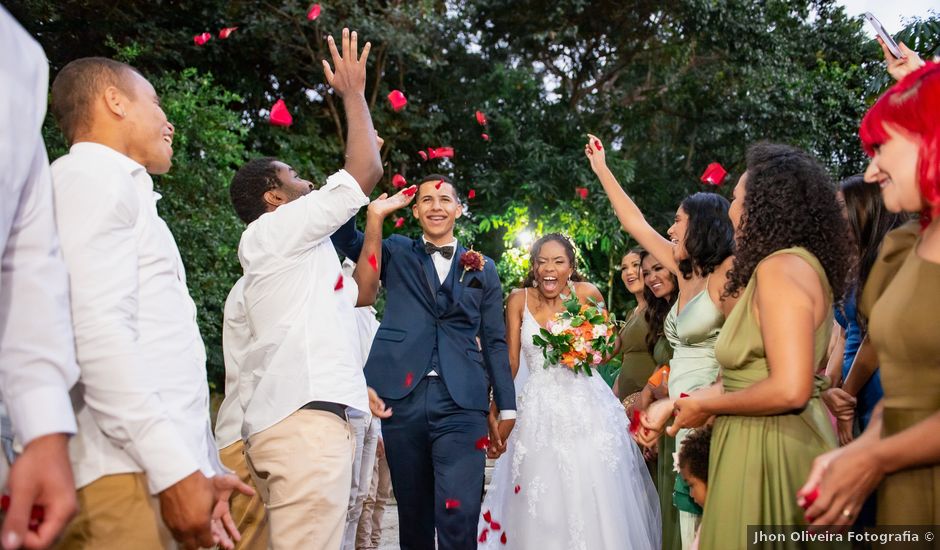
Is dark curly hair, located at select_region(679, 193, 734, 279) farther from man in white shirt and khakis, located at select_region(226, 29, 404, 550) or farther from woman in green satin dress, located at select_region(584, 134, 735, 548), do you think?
man in white shirt and khakis, located at select_region(226, 29, 404, 550)

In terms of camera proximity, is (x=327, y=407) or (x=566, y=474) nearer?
(x=327, y=407)

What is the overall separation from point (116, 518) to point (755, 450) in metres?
1.96

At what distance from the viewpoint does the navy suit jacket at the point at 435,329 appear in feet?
15.0

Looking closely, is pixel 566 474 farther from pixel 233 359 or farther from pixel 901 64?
pixel 901 64

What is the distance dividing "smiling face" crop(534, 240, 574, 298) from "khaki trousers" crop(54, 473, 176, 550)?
4.40m

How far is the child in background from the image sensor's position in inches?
133

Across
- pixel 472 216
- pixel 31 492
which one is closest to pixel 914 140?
pixel 31 492

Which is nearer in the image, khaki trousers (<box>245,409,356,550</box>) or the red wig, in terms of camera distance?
the red wig

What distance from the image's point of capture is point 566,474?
5504 mm

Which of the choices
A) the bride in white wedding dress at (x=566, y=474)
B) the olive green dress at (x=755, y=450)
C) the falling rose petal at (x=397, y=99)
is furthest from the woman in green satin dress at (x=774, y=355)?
the falling rose petal at (x=397, y=99)

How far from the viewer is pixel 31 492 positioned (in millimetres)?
1600

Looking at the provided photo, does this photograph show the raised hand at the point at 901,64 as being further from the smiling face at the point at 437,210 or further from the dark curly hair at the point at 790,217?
the smiling face at the point at 437,210

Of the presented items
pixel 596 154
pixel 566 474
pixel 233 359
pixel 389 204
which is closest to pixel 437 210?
pixel 389 204

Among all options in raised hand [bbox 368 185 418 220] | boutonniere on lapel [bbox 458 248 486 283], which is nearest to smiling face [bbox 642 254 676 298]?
boutonniere on lapel [bbox 458 248 486 283]
